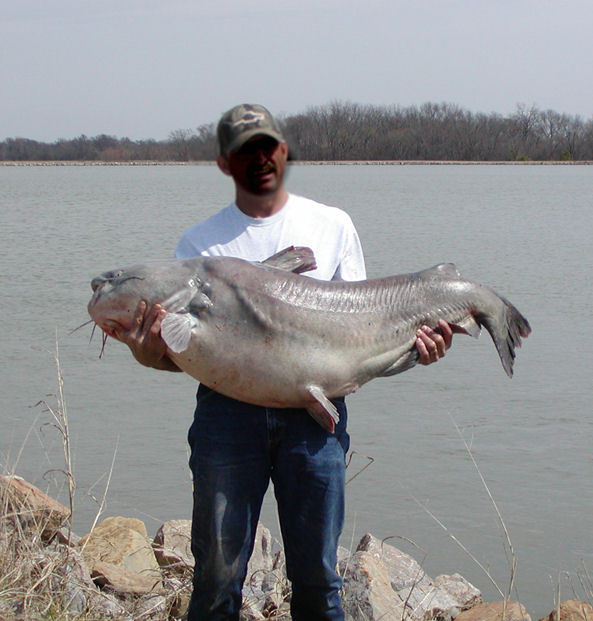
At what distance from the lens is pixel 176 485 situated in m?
7.45

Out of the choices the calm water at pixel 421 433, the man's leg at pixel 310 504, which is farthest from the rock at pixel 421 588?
the man's leg at pixel 310 504

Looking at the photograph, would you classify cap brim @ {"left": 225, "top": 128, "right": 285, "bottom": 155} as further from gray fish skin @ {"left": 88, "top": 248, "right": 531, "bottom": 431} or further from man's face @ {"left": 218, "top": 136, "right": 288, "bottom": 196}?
gray fish skin @ {"left": 88, "top": 248, "right": 531, "bottom": 431}

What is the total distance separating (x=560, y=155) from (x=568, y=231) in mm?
73177

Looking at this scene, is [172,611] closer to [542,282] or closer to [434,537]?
[434,537]

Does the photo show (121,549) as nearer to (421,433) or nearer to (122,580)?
(122,580)

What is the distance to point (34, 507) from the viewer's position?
209 inches

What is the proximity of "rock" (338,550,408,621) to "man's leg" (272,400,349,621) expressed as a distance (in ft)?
3.32

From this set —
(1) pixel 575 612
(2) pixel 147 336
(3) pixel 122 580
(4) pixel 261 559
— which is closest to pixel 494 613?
(1) pixel 575 612

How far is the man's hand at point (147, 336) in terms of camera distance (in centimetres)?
319

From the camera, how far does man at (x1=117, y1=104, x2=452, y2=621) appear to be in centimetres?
318

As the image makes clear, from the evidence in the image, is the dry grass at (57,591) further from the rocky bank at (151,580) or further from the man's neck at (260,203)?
the man's neck at (260,203)

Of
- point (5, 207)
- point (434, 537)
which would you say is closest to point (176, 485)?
point (434, 537)

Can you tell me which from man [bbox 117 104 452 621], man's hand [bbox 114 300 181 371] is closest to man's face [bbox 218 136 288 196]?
man [bbox 117 104 452 621]

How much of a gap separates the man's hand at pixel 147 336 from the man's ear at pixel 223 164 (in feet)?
1.82
